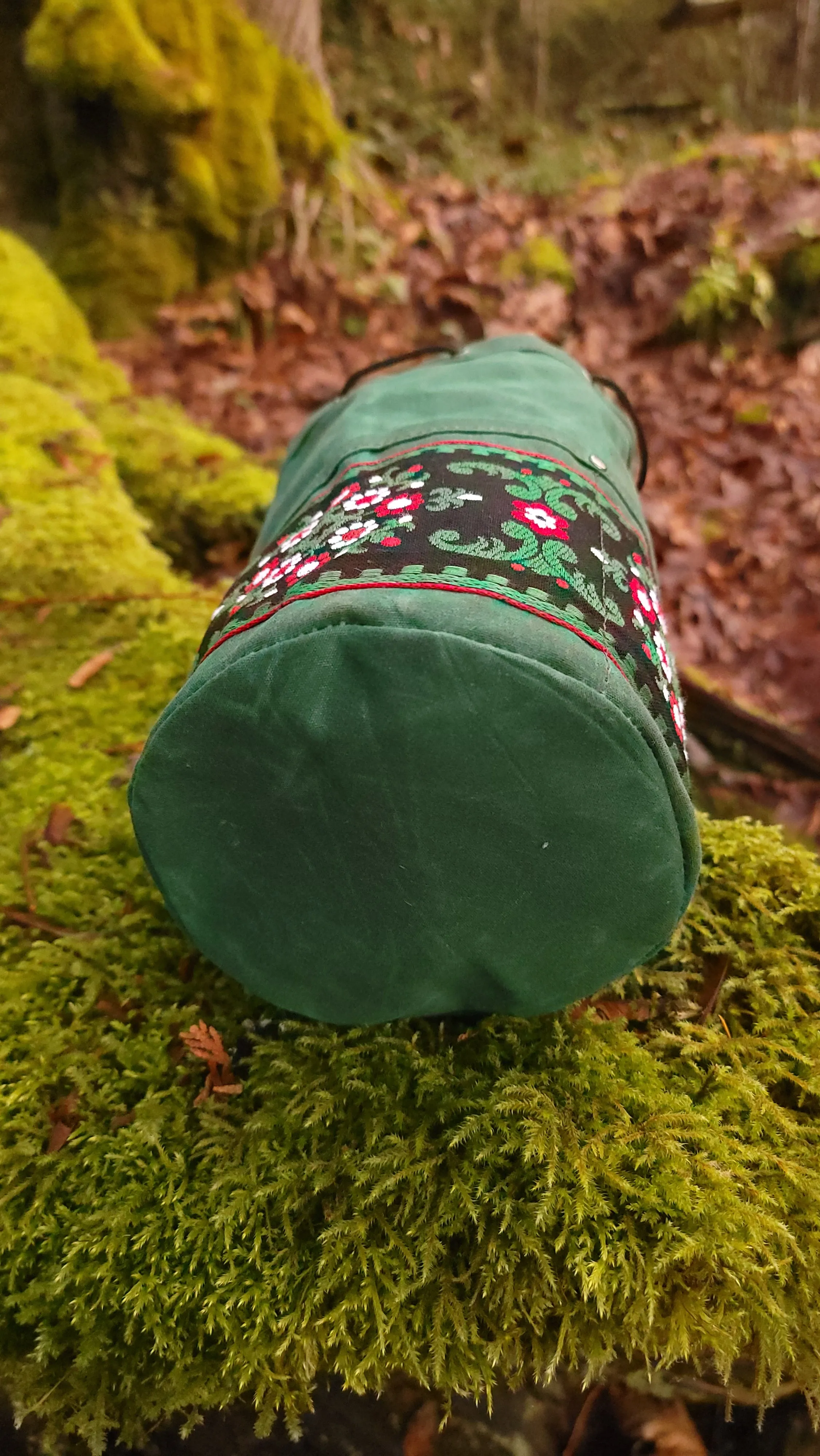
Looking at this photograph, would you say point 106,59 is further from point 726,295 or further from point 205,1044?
point 205,1044

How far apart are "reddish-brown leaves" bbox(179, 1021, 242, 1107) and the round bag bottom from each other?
317 millimetres

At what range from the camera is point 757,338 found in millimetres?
4918

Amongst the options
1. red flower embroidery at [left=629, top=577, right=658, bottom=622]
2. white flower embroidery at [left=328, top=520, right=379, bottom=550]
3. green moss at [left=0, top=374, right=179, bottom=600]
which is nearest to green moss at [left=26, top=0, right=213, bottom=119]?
green moss at [left=0, top=374, right=179, bottom=600]

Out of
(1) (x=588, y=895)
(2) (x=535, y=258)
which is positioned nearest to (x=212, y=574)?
(1) (x=588, y=895)

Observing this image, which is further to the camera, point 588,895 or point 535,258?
point 535,258

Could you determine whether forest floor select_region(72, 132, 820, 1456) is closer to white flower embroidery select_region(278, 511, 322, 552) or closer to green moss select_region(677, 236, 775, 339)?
green moss select_region(677, 236, 775, 339)

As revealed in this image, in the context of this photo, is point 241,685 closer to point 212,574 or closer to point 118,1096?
point 118,1096

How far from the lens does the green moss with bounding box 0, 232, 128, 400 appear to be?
12.6 ft

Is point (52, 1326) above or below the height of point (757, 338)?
below

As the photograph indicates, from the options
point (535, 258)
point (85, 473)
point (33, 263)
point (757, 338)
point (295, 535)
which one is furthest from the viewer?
point (535, 258)

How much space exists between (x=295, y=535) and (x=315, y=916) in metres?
0.65

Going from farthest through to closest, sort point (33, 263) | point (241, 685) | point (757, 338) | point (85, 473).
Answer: point (757, 338), point (33, 263), point (85, 473), point (241, 685)

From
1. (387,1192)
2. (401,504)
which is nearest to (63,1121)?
(387,1192)

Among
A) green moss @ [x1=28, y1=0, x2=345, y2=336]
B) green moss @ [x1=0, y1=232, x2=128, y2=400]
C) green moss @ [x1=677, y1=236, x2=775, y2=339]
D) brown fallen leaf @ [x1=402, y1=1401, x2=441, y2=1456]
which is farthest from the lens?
green moss @ [x1=677, y1=236, x2=775, y2=339]
